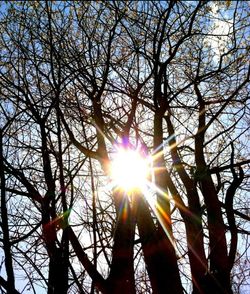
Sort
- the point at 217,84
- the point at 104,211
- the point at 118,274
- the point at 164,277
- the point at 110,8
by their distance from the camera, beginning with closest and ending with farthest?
1. the point at 118,274
2. the point at 164,277
3. the point at 110,8
4. the point at 104,211
5. the point at 217,84

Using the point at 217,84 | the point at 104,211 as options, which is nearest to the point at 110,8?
the point at 217,84

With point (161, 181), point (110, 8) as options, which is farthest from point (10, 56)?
point (161, 181)

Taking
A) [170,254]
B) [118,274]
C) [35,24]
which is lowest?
[118,274]

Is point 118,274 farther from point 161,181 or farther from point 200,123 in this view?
point 200,123

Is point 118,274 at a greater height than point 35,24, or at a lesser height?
lesser

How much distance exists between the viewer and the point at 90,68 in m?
5.31

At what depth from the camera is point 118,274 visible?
3.74m

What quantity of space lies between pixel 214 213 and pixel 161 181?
2.83 feet

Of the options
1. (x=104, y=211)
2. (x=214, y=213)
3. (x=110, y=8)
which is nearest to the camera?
(x=110, y=8)

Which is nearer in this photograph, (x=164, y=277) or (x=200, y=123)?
(x=164, y=277)

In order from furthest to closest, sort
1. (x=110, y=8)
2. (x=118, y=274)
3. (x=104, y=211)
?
(x=104, y=211)
(x=110, y=8)
(x=118, y=274)

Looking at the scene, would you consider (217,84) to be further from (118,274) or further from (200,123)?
(118,274)

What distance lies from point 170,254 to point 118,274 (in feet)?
3.11

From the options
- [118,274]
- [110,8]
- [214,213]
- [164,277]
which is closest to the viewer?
[118,274]
